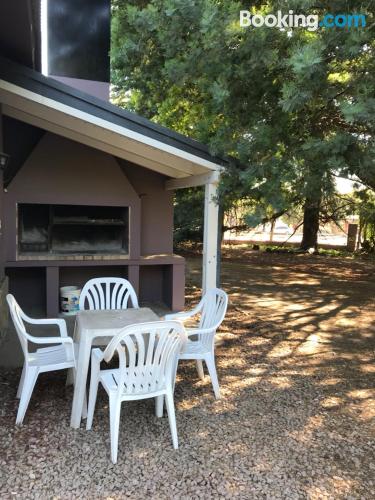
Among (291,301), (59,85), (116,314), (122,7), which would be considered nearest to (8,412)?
(116,314)

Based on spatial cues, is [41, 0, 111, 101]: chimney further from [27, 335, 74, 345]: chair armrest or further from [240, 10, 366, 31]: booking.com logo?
[27, 335, 74, 345]: chair armrest

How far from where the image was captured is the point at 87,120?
4035 millimetres

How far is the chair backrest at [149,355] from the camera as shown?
2520 millimetres

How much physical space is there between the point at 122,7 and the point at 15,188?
384 cm

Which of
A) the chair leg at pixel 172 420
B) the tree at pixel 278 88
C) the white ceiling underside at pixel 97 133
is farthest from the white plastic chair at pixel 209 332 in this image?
the white ceiling underside at pixel 97 133

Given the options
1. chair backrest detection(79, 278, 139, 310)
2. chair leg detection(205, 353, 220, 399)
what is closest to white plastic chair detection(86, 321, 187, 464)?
chair leg detection(205, 353, 220, 399)

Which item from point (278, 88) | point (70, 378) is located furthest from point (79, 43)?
point (70, 378)

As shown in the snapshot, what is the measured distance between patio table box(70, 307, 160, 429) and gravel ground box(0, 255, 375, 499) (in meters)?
0.18

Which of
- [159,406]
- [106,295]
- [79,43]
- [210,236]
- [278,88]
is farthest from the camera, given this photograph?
[79,43]

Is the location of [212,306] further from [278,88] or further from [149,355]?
[278,88]

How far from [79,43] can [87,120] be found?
4.12m

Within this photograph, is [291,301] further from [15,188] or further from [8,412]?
[8,412]

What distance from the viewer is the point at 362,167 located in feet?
11.3

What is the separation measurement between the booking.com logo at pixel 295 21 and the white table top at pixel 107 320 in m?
2.54
